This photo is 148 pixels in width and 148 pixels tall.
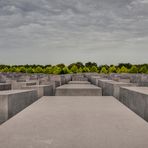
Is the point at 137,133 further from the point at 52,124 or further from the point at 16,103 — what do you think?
the point at 16,103

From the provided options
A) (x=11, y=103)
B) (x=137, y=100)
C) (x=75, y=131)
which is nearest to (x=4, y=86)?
(x=11, y=103)

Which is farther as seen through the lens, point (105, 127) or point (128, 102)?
point (128, 102)

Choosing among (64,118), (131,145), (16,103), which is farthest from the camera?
(16,103)

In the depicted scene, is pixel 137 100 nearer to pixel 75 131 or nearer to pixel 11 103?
pixel 11 103

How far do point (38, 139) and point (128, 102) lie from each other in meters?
5.68

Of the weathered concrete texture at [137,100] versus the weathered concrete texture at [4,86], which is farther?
the weathered concrete texture at [4,86]

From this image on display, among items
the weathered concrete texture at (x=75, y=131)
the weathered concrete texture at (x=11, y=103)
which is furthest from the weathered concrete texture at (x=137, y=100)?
the weathered concrete texture at (x=11, y=103)

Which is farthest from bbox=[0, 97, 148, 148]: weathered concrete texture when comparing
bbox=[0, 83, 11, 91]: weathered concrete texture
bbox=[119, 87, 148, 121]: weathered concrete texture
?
bbox=[0, 83, 11, 91]: weathered concrete texture

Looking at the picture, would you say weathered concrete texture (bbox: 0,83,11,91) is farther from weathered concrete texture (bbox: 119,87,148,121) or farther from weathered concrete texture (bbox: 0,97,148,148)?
weathered concrete texture (bbox: 0,97,148,148)

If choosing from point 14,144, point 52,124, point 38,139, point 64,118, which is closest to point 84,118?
point 64,118

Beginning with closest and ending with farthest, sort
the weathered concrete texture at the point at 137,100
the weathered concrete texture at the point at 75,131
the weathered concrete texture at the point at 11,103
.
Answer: the weathered concrete texture at the point at 75,131
the weathered concrete texture at the point at 11,103
the weathered concrete texture at the point at 137,100

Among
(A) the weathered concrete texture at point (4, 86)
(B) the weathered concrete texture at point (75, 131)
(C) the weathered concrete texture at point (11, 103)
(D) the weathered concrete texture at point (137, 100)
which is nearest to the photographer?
(B) the weathered concrete texture at point (75, 131)

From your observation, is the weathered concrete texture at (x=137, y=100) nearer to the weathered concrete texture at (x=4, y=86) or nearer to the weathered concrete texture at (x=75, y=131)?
the weathered concrete texture at (x=75, y=131)

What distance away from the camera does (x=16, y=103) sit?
711 cm
